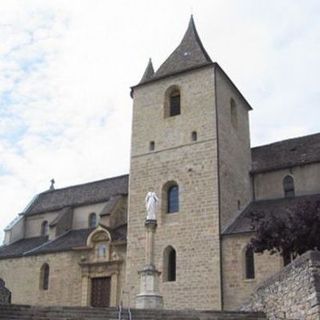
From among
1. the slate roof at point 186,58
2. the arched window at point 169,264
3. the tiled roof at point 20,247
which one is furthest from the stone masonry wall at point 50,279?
the slate roof at point 186,58

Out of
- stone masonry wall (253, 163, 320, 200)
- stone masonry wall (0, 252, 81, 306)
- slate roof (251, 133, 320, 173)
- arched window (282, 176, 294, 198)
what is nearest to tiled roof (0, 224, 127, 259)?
stone masonry wall (0, 252, 81, 306)

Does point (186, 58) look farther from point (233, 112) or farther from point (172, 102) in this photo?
point (233, 112)

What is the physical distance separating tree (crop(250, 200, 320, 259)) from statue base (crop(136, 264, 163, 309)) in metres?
3.94

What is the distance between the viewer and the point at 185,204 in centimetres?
2506

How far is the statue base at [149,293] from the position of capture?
17.3 m

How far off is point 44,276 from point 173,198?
9245 mm

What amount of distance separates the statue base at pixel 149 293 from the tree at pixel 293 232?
394 centimetres

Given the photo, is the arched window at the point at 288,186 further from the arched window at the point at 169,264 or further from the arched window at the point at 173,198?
the arched window at the point at 169,264

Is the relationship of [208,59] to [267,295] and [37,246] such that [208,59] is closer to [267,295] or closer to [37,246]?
[37,246]

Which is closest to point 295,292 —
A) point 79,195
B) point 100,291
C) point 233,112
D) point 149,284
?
point 149,284

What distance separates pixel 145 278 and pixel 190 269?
20.0 ft

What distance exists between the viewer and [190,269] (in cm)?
2356

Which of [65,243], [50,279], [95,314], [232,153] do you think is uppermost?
[232,153]

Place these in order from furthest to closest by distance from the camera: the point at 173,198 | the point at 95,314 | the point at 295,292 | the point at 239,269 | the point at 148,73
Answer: the point at 148,73, the point at 173,198, the point at 239,269, the point at 95,314, the point at 295,292
